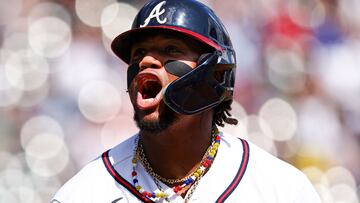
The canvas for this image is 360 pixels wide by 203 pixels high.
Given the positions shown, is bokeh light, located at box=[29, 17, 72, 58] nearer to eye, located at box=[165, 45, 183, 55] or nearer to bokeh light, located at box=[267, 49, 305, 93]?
bokeh light, located at box=[267, 49, 305, 93]

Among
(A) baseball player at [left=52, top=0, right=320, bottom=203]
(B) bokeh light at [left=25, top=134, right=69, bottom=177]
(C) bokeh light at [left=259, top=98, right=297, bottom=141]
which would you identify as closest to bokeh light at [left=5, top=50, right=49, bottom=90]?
(B) bokeh light at [left=25, top=134, right=69, bottom=177]

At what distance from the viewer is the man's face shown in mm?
2455

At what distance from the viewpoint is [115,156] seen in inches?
107

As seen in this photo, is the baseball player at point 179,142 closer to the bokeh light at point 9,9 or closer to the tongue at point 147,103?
the tongue at point 147,103

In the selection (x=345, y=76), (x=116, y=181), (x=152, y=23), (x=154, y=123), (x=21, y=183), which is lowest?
(x=21, y=183)

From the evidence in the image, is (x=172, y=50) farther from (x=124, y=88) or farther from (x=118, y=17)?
(x=118, y=17)

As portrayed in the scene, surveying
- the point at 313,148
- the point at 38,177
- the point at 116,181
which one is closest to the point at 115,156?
the point at 116,181

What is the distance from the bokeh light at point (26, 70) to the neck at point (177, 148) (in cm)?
341

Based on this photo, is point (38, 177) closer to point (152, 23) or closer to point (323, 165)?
point (323, 165)

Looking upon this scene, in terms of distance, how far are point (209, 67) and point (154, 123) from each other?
34 centimetres

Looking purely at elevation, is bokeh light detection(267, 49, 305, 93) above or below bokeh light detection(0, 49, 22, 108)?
above

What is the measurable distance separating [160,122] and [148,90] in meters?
0.17

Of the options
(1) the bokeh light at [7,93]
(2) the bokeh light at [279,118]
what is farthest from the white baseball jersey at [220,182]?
(2) the bokeh light at [279,118]

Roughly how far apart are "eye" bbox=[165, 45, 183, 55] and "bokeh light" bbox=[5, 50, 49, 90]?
3515mm
